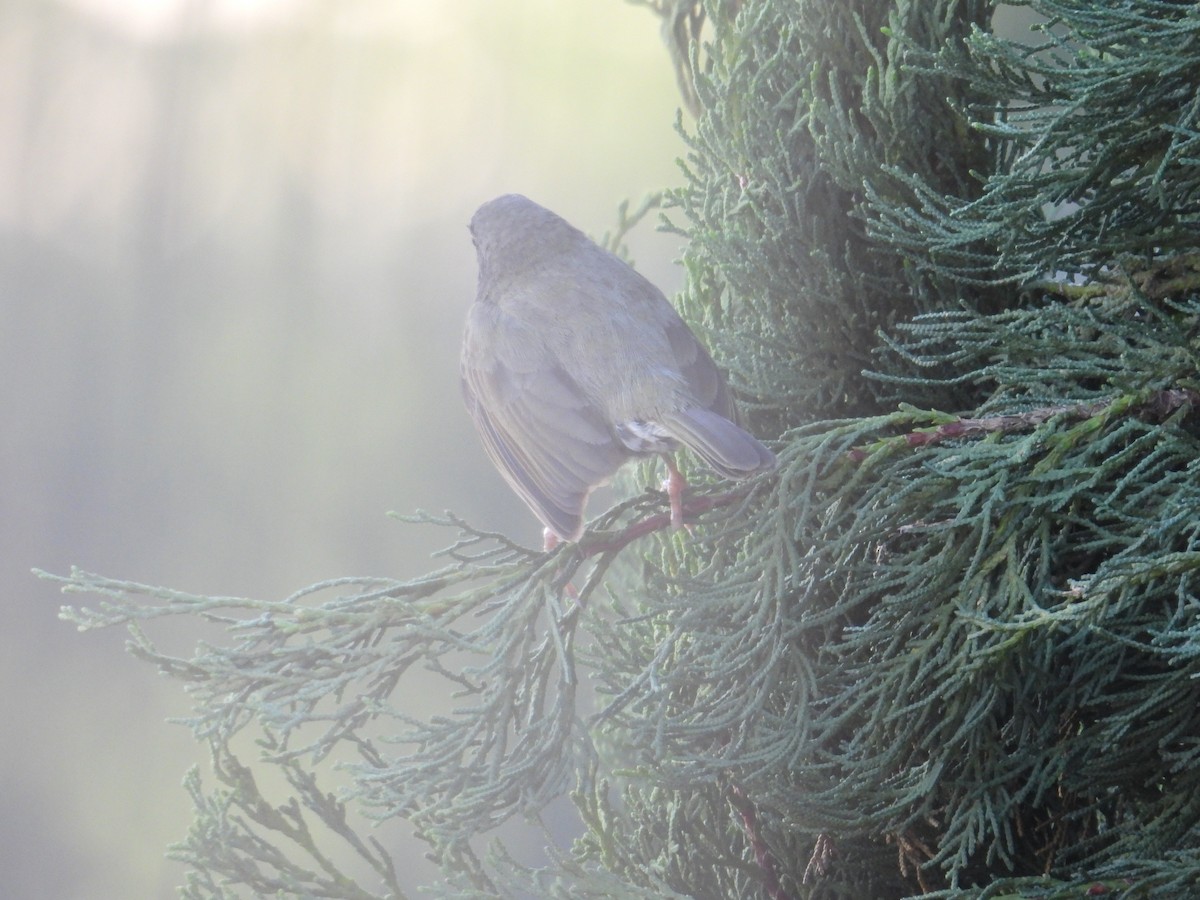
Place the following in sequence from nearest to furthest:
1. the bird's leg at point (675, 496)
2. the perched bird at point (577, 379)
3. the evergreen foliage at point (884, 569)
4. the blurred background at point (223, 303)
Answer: the evergreen foliage at point (884, 569), the bird's leg at point (675, 496), the perched bird at point (577, 379), the blurred background at point (223, 303)

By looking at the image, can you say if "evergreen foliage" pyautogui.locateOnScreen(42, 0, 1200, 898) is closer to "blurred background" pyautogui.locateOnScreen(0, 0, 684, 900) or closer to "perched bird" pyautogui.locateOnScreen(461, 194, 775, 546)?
"perched bird" pyautogui.locateOnScreen(461, 194, 775, 546)

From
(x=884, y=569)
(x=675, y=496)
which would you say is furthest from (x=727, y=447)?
(x=884, y=569)

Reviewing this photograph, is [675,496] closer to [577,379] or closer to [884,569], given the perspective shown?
[884,569]

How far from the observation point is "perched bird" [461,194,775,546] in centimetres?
214

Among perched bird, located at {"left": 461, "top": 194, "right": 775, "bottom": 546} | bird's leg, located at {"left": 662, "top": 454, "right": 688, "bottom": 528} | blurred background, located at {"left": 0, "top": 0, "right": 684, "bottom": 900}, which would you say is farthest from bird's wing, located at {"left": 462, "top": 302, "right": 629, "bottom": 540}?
blurred background, located at {"left": 0, "top": 0, "right": 684, "bottom": 900}

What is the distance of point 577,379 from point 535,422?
0.48 feet

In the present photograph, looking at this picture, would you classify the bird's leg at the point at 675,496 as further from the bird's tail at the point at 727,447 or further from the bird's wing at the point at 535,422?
the bird's wing at the point at 535,422

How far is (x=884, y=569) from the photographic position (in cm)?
190

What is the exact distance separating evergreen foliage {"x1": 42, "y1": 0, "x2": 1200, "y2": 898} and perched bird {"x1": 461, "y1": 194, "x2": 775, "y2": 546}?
140mm

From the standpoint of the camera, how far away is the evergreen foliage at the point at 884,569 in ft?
5.41

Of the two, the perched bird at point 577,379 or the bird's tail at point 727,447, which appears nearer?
the bird's tail at point 727,447

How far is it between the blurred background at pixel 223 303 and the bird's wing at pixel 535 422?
4.15 m

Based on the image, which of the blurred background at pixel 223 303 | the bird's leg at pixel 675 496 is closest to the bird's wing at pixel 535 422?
the bird's leg at pixel 675 496

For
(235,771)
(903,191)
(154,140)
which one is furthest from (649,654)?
(154,140)
